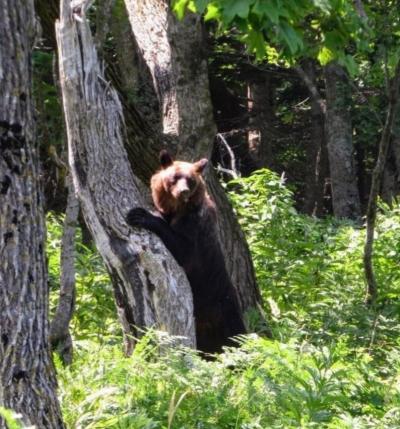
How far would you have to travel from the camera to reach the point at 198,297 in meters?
8.67

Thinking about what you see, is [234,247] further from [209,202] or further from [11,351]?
[11,351]

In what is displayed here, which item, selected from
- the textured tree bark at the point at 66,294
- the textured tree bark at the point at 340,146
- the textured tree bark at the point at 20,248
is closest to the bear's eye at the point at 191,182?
the textured tree bark at the point at 66,294

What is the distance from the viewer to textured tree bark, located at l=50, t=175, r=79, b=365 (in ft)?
22.1

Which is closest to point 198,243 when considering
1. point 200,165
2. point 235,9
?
point 200,165

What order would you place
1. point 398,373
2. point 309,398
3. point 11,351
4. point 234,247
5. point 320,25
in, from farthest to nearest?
1. point 234,247
2. point 320,25
3. point 398,373
4. point 309,398
5. point 11,351

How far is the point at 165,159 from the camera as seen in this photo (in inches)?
322

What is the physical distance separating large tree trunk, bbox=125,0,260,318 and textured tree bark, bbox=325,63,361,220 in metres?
9.60

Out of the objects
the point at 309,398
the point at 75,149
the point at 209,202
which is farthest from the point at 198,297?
the point at 309,398

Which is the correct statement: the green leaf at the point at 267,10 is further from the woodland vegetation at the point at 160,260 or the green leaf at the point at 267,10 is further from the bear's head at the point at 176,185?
the bear's head at the point at 176,185

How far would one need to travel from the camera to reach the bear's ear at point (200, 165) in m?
8.35

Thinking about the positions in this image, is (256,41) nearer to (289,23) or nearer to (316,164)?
(289,23)

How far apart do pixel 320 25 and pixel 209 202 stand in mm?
2660

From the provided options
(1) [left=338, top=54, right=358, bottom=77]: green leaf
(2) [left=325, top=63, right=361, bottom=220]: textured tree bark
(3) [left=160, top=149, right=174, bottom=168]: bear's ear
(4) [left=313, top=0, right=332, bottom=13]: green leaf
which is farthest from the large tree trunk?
(2) [left=325, top=63, right=361, bottom=220]: textured tree bark

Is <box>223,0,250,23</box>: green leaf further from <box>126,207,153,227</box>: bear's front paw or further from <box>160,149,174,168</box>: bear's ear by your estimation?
<box>160,149,174,168</box>: bear's ear
